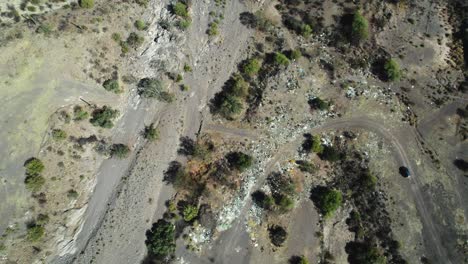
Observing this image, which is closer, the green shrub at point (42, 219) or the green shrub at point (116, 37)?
the green shrub at point (42, 219)

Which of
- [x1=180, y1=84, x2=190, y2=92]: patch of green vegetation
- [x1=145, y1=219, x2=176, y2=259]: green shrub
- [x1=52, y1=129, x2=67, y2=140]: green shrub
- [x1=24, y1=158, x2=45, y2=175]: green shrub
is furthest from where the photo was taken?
[x1=180, y1=84, x2=190, y2=92]: patch of green vegetation

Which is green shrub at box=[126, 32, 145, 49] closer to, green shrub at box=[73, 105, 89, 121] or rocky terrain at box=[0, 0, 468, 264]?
rocky terrain at box=[0, 0, 468, 264]

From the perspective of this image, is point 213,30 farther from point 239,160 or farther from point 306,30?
point 239,160

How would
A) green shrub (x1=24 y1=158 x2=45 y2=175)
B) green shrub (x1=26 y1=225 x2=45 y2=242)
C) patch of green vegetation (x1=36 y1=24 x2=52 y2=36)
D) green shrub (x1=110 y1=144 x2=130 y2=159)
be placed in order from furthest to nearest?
1. green shrub (x1=110 y1=144 x2=130 y2=159)
2. patch of green vegetation (x1=36 y1=24 x2=52 y2=36)
3. green shrub (x1=24 y1=158 x2=45 y2=175)
4. green shrub (x1=26 y1=225 x2=45 y2=242)

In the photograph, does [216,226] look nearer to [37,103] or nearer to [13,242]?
[13,242]

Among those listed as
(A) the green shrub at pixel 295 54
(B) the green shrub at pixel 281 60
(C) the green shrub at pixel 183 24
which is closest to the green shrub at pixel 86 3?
(C) the green shrub at pixel 183 24

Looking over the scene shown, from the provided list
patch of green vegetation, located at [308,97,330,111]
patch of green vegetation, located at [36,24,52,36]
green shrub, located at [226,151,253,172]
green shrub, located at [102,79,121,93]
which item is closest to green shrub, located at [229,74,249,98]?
green shrub, located at [226,151,253,172]

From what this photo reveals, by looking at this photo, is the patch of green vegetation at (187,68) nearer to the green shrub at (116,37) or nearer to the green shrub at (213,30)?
the green shrub at (213,30)
